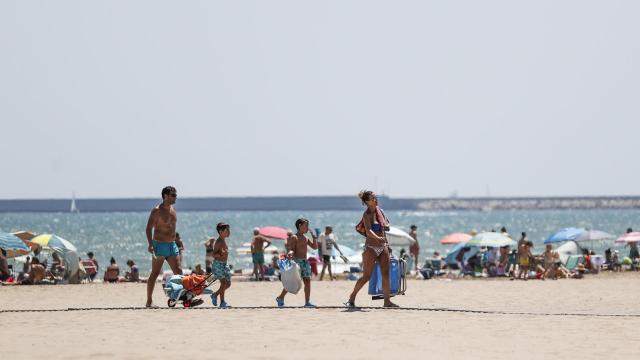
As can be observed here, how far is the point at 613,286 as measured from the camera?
20.3 m

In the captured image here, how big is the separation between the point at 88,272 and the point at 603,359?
18.9 m

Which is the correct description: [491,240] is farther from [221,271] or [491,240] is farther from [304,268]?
[221,271]

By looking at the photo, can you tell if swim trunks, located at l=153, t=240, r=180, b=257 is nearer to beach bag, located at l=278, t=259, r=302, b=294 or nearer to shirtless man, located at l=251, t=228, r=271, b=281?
beach bag, located at l=278, t=259, r=302, b=294

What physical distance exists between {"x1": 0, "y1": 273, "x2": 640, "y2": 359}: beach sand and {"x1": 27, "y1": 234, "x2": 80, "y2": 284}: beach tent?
23.3 feet

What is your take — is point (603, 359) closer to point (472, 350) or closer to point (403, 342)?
point (472, 350)

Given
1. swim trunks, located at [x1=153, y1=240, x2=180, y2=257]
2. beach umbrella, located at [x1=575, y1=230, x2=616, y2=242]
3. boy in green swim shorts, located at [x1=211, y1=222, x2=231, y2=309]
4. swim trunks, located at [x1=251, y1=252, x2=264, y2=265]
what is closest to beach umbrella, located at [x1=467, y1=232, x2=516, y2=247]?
beach umbrella, located at [x1=575, y1=230, x2=616, y2=242]

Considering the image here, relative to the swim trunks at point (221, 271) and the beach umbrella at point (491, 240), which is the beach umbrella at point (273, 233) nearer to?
the beach umbrella at point (491, 240)

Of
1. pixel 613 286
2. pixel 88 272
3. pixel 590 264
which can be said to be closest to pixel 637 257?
pixel 590 264

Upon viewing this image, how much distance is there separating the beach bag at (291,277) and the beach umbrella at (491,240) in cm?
1477

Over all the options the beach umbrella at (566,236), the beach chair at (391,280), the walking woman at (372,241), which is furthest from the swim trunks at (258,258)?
the walking woman at (372,241)

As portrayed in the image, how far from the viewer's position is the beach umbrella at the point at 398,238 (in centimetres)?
3117

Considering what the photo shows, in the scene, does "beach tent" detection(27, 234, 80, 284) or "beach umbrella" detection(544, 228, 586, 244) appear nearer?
"beach tent" detection(27, 234, 80, 284)

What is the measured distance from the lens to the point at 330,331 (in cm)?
1153

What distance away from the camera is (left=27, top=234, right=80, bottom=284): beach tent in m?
23.8
